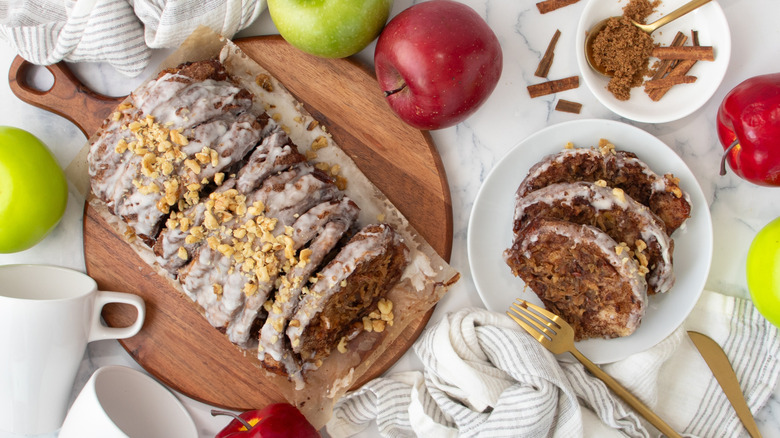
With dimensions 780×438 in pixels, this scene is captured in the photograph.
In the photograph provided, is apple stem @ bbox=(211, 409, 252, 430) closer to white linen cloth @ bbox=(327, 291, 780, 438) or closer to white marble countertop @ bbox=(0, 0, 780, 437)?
white linen cloth @ bbox=(327, 291, 780, 438)

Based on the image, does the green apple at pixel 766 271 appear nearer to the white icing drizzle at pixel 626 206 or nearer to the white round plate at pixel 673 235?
the white round plate at pixel 673 235

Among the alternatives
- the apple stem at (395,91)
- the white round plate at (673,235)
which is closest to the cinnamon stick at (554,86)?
the white round plate at (673,235)

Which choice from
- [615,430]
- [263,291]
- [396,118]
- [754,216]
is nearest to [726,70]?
[754,216]

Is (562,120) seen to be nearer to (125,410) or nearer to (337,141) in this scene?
(337,141)

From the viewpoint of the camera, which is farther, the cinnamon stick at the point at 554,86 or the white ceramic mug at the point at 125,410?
the cinnamon stick at the point at 554,86

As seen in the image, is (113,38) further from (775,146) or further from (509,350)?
(775,146)

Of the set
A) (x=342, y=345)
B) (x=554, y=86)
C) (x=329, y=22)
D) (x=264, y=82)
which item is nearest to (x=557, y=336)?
(x=342, y=345)
